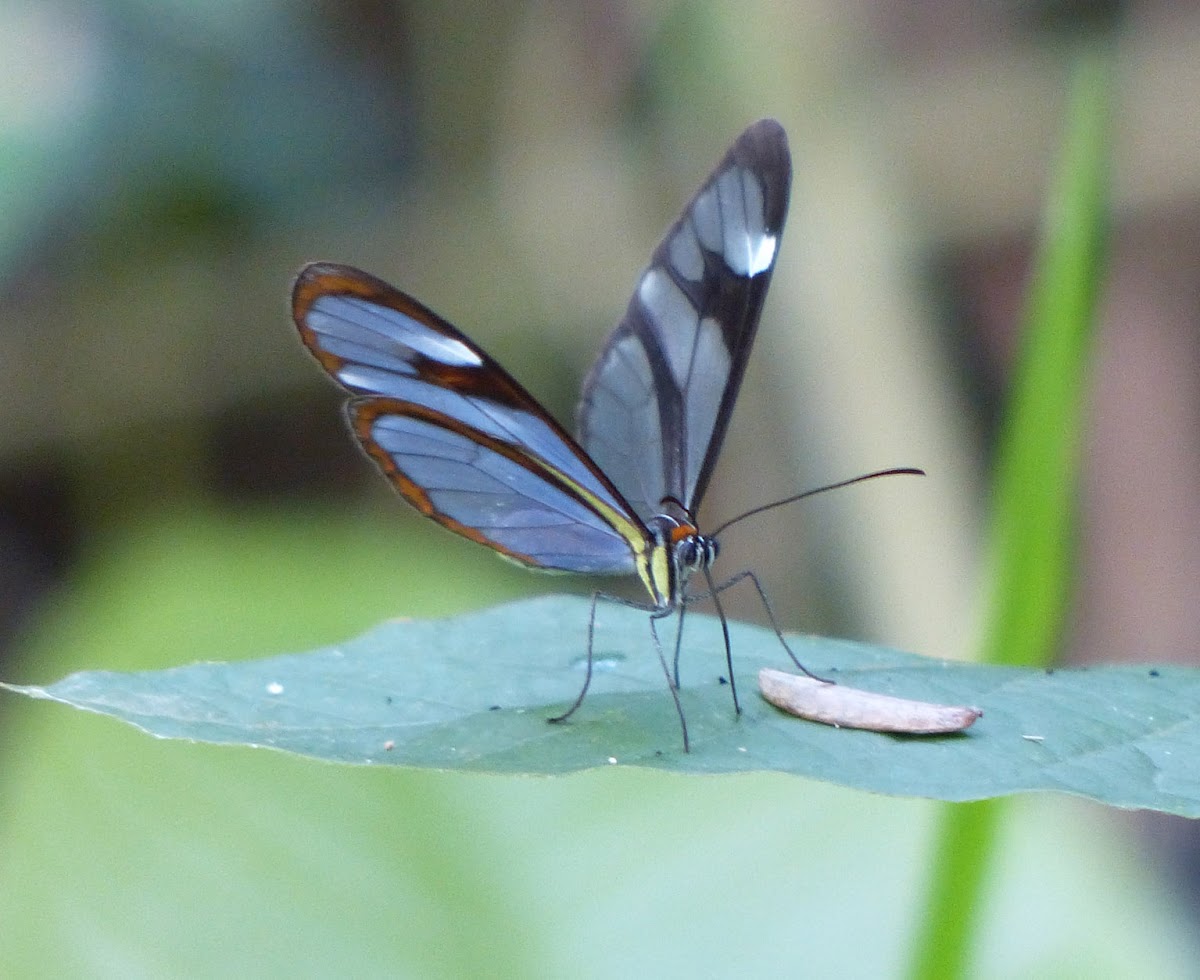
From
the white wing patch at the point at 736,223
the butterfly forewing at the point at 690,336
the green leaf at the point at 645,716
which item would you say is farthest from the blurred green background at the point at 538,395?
the white wing patch at the point at 736,223

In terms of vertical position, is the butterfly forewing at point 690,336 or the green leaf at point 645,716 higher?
the butterfly forewing at point 690,336

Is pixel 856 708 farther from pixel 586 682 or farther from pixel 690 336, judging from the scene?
pixel 690 336

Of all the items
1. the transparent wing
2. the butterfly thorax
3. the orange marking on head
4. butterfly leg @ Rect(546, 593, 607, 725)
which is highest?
the transparent wing

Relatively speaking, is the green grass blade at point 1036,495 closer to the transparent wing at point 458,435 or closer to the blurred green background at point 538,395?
the transparent wing at point 458,435

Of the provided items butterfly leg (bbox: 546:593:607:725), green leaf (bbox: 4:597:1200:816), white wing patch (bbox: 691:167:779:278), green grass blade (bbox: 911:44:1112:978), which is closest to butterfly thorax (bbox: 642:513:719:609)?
butterfly leg (bbox: 546:593:607:725)

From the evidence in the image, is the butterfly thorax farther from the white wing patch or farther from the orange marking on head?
the white wing patch

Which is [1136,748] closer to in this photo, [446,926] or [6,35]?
[446,926]
